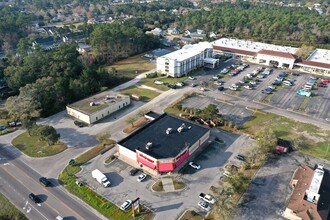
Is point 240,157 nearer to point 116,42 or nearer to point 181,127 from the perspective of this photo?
point 181,127

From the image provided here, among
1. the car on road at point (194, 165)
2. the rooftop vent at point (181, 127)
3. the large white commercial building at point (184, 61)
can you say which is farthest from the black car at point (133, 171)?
the large white commercial building at point (184, 61)

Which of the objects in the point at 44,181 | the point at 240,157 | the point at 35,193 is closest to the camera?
the point at 35,193

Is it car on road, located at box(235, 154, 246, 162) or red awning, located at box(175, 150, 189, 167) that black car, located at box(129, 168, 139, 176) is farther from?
car on road, located at box(235, 154, 246, 162)

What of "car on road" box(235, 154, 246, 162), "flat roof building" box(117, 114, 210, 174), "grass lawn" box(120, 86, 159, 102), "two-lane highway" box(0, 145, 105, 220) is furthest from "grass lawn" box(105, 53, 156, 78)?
"car on road" box(235, 154, 246, 162)

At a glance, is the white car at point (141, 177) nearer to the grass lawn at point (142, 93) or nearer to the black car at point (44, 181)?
the black car at point (44, 181)

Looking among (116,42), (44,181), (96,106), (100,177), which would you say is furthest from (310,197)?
(116,42)

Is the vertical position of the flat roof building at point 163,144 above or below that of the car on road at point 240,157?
above
